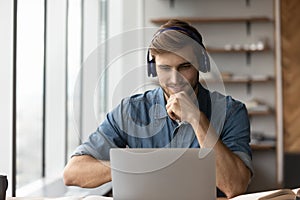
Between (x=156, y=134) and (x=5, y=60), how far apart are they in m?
1.13

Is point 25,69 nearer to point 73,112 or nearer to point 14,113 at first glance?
point 14,113

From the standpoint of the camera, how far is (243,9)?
567cm

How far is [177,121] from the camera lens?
7.61 ft

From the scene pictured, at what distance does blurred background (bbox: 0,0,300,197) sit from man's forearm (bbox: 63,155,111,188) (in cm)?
13

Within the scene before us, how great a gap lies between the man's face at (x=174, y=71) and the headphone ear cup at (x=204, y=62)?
29 mm

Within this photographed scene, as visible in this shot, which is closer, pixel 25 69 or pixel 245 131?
pixel 245 131

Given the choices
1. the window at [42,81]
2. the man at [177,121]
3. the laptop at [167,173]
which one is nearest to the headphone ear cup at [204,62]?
the man at [177,121]

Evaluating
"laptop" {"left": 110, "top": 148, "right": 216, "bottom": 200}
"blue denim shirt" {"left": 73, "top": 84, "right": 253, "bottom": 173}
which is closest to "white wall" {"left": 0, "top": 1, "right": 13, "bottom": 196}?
"blue denim shirt" {"left": 73, "top": 84, "right": 253, "bottom": 173}

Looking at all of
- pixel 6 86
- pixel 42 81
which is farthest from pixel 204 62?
pixel 42 81

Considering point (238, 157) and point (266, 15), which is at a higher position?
point (266, 15)

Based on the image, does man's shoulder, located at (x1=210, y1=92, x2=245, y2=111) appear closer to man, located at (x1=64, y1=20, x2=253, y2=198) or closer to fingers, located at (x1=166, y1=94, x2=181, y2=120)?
man, located at (x1=64, y1=20, x2=253, y2=198)

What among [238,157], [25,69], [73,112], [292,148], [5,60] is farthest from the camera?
[292,148]

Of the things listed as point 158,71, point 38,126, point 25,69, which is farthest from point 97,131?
point 38,126

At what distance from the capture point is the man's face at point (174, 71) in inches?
83.2
